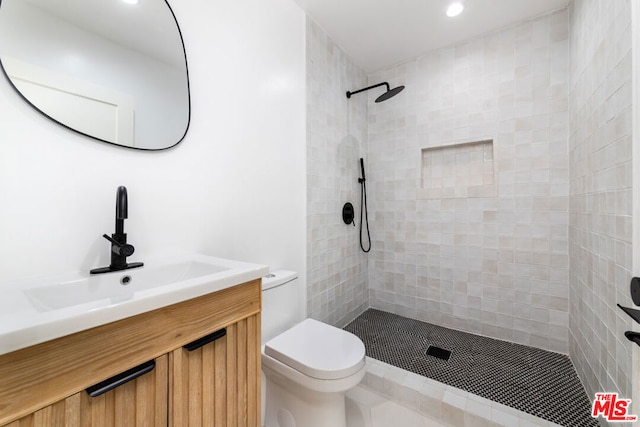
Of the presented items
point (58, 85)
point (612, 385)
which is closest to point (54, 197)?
point (58, 85)

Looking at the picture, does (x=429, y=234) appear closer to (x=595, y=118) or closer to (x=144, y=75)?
(x=595, y=118)

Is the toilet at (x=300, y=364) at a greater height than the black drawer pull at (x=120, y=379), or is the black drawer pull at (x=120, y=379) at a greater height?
the black drawer pull at (x=120, y=379)

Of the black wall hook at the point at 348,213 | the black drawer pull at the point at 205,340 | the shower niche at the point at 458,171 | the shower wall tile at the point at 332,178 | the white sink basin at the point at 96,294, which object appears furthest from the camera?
the black wall hook at the point at 348,213

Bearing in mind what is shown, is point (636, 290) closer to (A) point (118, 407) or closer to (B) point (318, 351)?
(B) point (318, 351)

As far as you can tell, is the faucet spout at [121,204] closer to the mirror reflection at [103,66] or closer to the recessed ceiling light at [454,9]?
the mirror reflection at [103,66]

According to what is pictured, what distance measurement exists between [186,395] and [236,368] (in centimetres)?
16

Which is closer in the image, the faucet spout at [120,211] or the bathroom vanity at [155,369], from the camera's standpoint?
the bathroom vanity at [155,369]

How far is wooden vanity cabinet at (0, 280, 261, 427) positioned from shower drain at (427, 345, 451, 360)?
1.44 meters

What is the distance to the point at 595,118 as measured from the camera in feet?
4.51

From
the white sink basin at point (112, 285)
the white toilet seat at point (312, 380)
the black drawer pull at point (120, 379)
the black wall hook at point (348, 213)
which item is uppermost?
the black wall hook at point (348, 213)

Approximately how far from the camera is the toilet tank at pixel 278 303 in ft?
4.39

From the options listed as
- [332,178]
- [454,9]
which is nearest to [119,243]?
[332,178]

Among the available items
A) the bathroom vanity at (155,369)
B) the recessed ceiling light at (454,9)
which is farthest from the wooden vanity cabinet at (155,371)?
the recessed ceiling light at (454,9)

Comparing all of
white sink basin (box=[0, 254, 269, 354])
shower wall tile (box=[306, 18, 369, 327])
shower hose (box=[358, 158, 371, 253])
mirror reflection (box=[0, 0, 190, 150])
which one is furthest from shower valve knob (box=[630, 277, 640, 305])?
shower hose (box=[358, 158, 371, 253])
